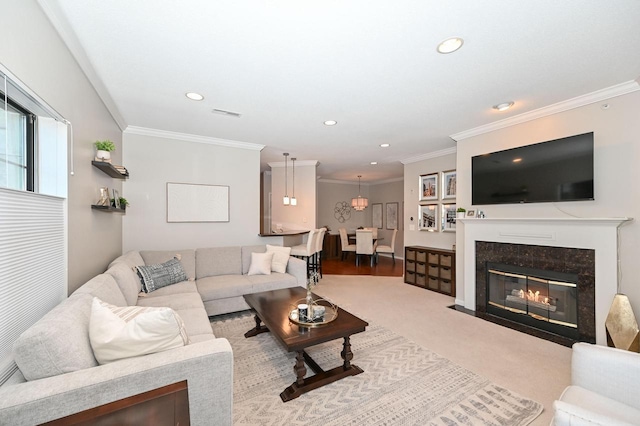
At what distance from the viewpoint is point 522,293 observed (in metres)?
3.29

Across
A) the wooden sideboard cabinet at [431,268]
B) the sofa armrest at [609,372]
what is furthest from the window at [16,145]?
the wooden sideboard cabinet at [431,268]

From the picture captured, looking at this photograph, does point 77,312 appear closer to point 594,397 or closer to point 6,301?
point 6,301

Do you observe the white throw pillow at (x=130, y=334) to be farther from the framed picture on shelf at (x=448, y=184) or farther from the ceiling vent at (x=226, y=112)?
the framed picture on shelf at (x=448, y=184)

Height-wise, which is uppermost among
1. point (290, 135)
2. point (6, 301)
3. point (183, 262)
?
point (290, 135)

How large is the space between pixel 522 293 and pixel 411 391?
2278mm

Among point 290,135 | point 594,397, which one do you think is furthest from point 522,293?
point 290,135

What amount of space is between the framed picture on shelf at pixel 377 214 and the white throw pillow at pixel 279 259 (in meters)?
5.69

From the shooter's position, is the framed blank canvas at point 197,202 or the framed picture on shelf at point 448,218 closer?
the framed blank canvas at point 197,202

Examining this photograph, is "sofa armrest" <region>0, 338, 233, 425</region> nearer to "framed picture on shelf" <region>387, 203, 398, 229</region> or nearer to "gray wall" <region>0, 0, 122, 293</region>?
"gray wall" <region>0, 0, 122, 293</region>

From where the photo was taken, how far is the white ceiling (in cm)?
160

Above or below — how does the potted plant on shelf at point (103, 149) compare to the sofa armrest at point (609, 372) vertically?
above

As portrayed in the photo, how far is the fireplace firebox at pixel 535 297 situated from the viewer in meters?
2.88

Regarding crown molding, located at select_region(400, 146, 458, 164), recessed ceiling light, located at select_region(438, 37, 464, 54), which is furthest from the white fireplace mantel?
recessed ceiling light, located at select_region(438, 37, 464, 54)

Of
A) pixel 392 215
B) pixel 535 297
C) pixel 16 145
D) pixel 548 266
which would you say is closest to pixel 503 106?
pixel 548 266
